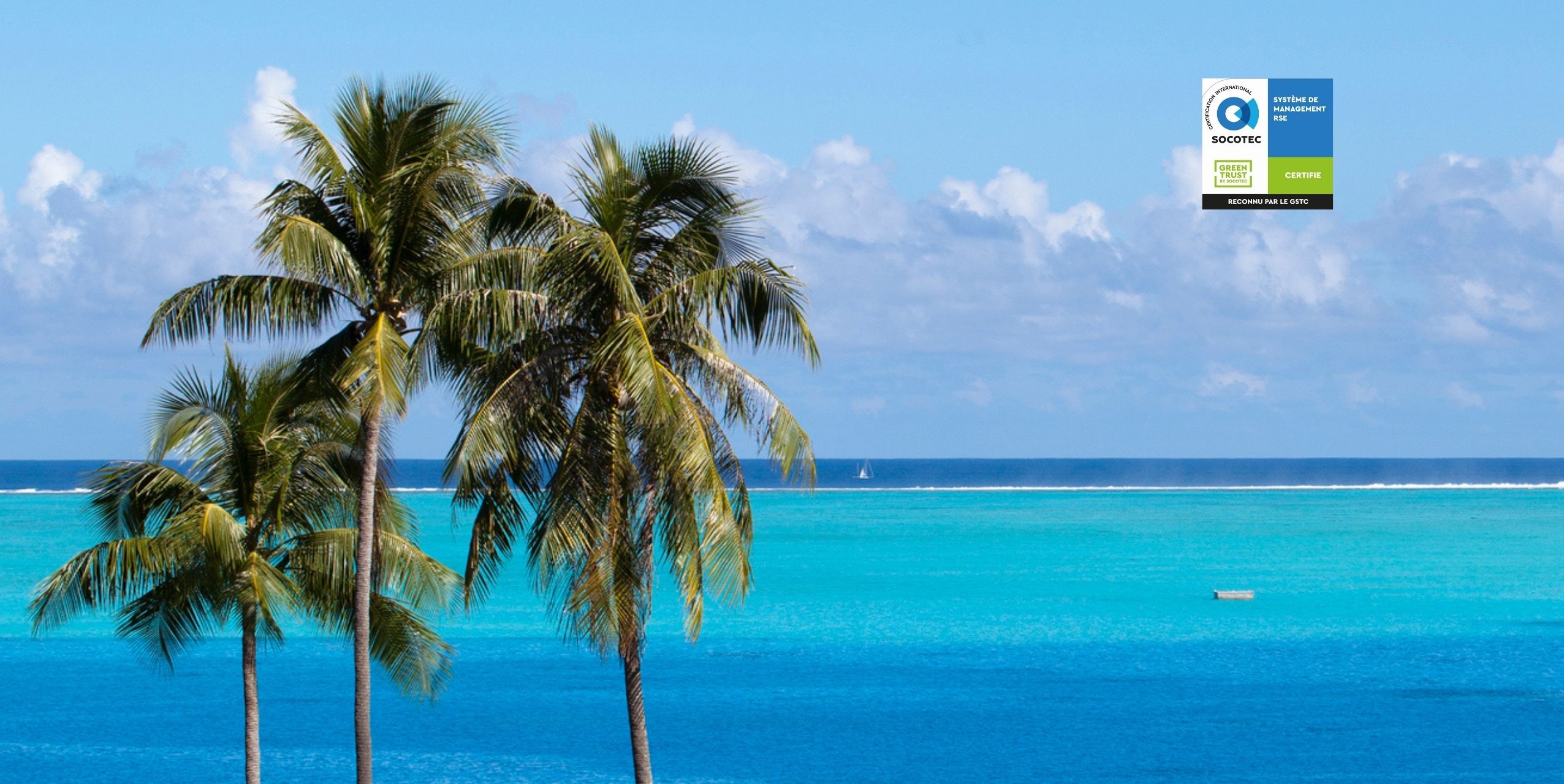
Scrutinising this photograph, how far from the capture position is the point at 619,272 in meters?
15.1

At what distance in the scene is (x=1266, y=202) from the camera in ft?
104

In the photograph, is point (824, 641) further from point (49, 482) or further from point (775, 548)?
point (49, 482)

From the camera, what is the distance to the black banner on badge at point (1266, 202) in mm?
31125

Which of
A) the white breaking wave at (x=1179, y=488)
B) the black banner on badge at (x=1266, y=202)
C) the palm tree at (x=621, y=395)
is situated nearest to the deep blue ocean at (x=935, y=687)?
the palm tree at (x=621, y=395)

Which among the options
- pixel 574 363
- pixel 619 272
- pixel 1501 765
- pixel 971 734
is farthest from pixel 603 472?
pixel 1501 765

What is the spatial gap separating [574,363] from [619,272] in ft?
5.43

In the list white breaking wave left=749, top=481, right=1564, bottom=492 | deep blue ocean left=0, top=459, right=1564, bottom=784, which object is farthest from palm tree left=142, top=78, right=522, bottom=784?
white breaking wave left=749, top=481, right=1564, bottom=492

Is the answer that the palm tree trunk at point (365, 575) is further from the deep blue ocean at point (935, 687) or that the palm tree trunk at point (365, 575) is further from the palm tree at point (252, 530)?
the deep blue ocean at point (935, 687)

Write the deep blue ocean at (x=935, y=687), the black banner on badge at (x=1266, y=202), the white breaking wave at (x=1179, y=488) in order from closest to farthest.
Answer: the deep blue ocean at (x=935, y=687), the black banner on badge at (x=1266, y=202), the white breaking wave at (x=1179, y=488)

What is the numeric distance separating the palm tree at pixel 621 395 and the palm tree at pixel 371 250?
2.10ft

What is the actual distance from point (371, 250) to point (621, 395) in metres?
3.30

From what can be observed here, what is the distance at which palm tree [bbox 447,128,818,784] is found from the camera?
15.8 metres

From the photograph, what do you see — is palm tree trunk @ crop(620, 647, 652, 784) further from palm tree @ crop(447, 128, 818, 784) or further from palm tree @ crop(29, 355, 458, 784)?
palm tree @ crop(29, 355, 458, 784)

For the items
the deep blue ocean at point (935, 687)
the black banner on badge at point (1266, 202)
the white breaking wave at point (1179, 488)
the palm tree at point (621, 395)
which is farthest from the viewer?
the white breaking wave at point (1179, 488)
